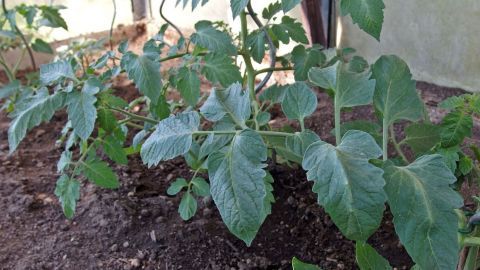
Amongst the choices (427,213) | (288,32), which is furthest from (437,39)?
(427,213)

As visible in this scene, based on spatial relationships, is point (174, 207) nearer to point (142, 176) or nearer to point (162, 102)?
point (142, 176)

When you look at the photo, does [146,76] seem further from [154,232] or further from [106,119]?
[154,232]

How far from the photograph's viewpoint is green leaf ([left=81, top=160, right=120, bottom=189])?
1480 millimetres

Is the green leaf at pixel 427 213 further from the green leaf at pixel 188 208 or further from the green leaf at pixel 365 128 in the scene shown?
the green leaf at pixel 188 208

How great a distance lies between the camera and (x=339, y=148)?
2.79ft

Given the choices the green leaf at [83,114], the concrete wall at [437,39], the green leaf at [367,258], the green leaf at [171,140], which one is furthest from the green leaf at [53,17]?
the green leaf at [367,258]

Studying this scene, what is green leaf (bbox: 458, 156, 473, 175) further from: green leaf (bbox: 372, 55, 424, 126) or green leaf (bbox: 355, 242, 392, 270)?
green leaf (bbox: 355, 242, 392, 270)

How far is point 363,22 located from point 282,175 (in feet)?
2.48

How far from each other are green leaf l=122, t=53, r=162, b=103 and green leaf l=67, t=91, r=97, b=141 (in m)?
0.10

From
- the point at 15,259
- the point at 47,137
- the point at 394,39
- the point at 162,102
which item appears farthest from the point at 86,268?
the point at 394,39

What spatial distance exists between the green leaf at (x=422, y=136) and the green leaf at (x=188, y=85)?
1.65ft

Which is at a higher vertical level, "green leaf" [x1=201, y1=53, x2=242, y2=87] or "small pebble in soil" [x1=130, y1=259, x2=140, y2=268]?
"green leaf" [x1=201, y1=53, x2=242, y2=87]

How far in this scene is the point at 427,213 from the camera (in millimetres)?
815

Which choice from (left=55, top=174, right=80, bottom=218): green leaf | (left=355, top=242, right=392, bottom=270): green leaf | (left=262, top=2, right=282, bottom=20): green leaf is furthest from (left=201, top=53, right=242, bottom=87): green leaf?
(left=355, top=242, right=392, bottom=270): green leaf
